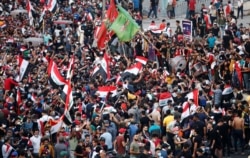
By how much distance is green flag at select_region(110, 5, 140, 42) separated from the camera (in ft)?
115

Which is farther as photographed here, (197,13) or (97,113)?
(197,13)

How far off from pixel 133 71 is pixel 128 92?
94.0 inches

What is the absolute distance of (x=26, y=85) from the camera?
32.6 metres

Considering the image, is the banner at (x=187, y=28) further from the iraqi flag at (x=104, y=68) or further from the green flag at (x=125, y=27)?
the iraqi flag at (x=104, y=68)

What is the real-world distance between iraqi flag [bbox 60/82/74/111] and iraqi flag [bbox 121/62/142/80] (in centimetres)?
477

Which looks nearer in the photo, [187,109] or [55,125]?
[55,125]

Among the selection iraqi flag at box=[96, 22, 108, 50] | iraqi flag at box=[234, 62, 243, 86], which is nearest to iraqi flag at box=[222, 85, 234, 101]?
iraqi flag at box=[234, 62, 243, 86]

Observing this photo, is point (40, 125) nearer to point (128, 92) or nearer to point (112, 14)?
point (128, 92)

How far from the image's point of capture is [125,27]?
35.4m

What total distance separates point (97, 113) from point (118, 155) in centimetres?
211

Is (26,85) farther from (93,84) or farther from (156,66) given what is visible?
(156,66)

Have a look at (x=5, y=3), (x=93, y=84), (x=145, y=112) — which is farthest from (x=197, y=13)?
(x=145, y=112)

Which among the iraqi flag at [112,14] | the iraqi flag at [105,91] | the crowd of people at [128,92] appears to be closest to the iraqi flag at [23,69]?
Answer: the crowd of people at [128,92]

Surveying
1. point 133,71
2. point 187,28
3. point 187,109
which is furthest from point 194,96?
point 187,28
